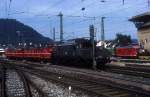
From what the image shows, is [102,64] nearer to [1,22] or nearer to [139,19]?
[139,19]

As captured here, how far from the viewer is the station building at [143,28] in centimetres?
7869

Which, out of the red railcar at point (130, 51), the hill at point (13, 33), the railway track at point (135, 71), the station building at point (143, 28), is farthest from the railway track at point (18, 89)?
the hill at point (13, 33)

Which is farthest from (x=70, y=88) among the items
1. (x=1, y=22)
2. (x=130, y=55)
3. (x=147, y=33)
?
(x=1, y=22)

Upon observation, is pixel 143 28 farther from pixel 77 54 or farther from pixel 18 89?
pixel 18 89

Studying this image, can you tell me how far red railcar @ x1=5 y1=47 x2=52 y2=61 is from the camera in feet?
169

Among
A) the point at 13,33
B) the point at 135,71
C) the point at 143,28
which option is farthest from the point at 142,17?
the point at 13,33

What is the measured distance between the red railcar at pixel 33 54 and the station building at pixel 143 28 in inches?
874

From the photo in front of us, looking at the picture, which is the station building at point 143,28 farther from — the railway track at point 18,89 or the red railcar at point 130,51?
the railway track at point 18,89

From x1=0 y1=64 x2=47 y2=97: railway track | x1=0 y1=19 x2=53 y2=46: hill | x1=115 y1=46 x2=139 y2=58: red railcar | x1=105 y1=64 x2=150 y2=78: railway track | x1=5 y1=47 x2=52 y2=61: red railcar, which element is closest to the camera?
x1=0 y1=64 x2=47 y2=97: railway track

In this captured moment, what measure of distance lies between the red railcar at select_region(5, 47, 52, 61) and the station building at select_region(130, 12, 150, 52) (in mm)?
22191

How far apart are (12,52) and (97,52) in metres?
45.6

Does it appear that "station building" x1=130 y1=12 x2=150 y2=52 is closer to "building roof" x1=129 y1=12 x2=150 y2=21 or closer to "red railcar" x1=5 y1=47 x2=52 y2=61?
"building roof" x1=129 y1=12 x2=150 y2=21

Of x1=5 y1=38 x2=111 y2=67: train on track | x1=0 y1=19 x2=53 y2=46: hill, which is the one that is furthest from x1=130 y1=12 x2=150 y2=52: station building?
x1=0 y1=19 x2=53 y2=46: hill

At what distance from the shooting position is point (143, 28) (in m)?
82.1
